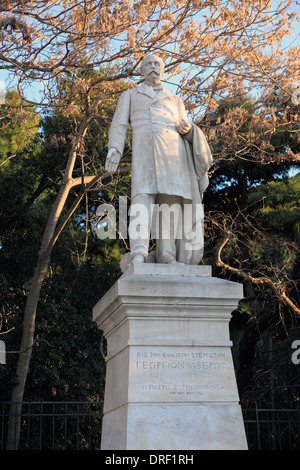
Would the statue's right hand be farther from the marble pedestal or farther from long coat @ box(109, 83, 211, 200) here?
the marble pedestal

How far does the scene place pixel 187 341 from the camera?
5.58 metres

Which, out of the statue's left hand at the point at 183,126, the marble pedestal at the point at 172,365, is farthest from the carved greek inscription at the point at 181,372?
the statue's left hand at the point at 183,126

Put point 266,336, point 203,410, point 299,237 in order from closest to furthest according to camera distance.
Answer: point 203,410 → point 299,237 → point 266,336

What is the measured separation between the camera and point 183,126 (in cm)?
649

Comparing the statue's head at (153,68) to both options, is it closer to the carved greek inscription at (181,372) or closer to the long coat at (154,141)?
the long coat at (154,141)

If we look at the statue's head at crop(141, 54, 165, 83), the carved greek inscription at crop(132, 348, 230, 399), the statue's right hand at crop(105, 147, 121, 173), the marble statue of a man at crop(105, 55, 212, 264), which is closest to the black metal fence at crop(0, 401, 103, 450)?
the marble statue of a man at crop(105, 55, 212, 264)

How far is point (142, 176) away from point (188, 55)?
6380 millimetres

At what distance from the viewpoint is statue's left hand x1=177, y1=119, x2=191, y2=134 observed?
649 cm

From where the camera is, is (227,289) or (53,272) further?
(53,272)

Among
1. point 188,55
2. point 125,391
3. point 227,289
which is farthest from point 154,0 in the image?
point 125,391

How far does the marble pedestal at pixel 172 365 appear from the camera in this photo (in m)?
5.25

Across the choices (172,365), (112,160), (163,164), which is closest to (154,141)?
(163,164)

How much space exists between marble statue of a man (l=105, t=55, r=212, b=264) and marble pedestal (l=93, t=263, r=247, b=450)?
1.42 feet
